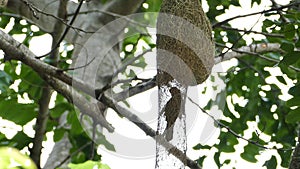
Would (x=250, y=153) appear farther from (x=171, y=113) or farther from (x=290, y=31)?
(x=171, y=113)

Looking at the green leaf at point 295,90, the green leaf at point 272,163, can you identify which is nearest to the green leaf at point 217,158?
the green leaf at point 272,163

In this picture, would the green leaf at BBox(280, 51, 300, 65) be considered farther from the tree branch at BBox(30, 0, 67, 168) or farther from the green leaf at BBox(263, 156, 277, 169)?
the tree branch at BBox(30, 0, 67, 168)

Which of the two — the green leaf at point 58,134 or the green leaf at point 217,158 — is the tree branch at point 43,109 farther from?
the green leaf at point 217,158

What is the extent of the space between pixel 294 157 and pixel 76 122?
1248 mm

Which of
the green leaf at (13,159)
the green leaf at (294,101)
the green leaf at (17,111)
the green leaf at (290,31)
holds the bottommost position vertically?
the green leaf at (17,111)

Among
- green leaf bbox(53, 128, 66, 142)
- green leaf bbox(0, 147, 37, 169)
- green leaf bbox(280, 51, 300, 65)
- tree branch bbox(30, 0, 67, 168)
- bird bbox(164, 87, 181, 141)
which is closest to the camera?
green leaf bbox(0, 147, 37, 169)

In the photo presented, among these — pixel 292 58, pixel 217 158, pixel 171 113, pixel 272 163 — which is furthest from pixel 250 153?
pixel 171 113

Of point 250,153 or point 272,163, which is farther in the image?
point 250,153

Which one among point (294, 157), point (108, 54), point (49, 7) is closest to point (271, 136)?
point (108, 54)

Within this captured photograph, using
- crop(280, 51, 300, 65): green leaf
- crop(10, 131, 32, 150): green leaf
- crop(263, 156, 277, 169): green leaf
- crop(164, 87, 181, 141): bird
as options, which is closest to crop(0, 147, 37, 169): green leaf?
crop(164, 87, 181, 141): bird

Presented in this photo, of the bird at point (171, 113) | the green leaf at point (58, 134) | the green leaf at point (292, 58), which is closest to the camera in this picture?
the bird at point (171, 113)

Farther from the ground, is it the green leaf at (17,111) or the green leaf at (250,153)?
the green leaf at (17,111)

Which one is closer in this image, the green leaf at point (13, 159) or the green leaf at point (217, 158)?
the green leaf at point (13, 159)

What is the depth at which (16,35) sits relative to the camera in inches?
104
